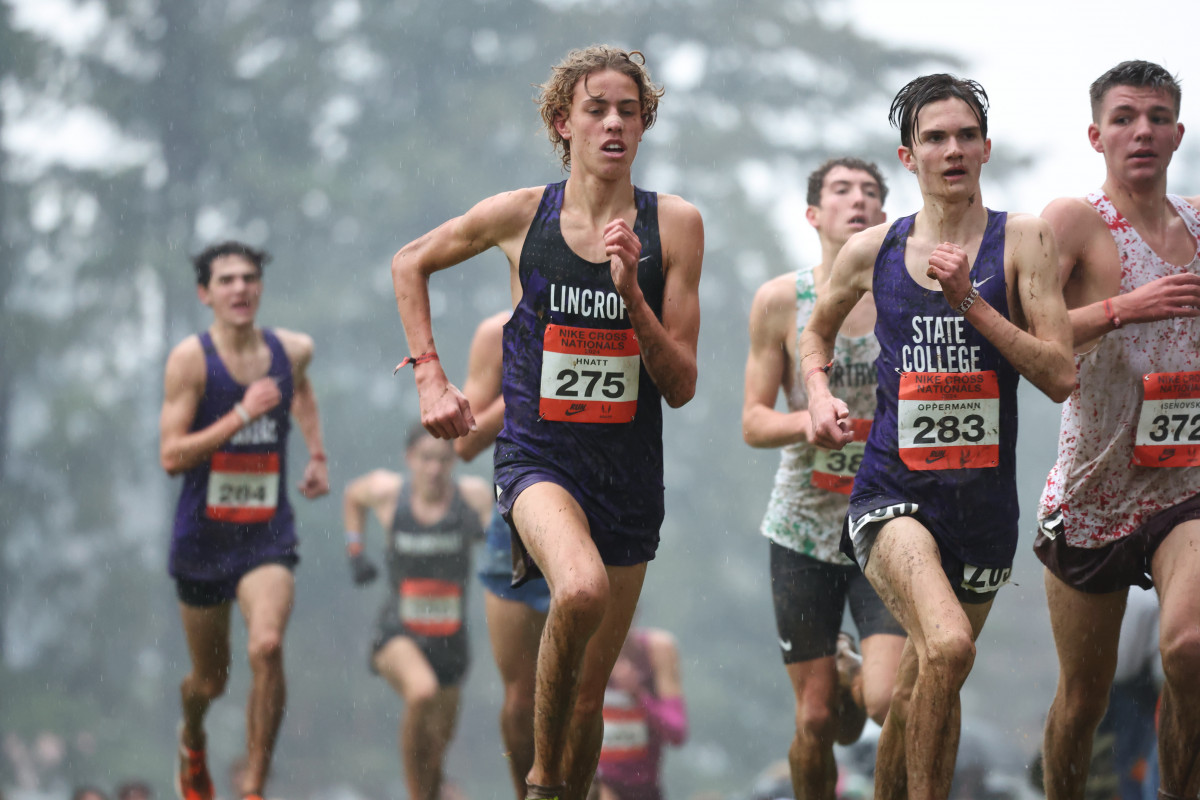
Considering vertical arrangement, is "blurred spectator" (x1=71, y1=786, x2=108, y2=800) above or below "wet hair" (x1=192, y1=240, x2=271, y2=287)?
below

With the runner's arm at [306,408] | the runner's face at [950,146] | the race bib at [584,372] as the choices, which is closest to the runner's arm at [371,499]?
the runner's arm at [306,408]

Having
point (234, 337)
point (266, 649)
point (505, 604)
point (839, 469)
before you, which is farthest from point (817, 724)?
point (234, 337)

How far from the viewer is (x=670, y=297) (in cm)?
420

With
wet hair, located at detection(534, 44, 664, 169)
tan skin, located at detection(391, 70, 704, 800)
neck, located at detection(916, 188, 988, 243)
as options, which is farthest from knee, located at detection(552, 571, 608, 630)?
wet hair, located at detection(534, 44, 664, 169)

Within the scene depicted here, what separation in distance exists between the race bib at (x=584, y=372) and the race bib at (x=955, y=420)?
86 centimetres

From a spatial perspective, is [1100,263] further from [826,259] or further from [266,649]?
[266,649]

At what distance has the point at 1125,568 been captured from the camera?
4.36 metres

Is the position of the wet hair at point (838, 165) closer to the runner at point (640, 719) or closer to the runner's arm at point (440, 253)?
the runner's arm at point (440, 253)

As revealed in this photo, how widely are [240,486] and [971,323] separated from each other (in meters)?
3.74

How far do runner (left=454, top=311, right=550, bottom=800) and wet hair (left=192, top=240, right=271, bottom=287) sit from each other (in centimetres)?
154

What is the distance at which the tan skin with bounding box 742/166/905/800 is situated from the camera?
209 inches

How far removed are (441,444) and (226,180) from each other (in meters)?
17.4

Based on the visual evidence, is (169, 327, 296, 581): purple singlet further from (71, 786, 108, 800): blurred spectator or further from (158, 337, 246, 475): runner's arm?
(71, 786, 108, 800): blurred spectator

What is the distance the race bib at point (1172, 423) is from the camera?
4.30 metres
